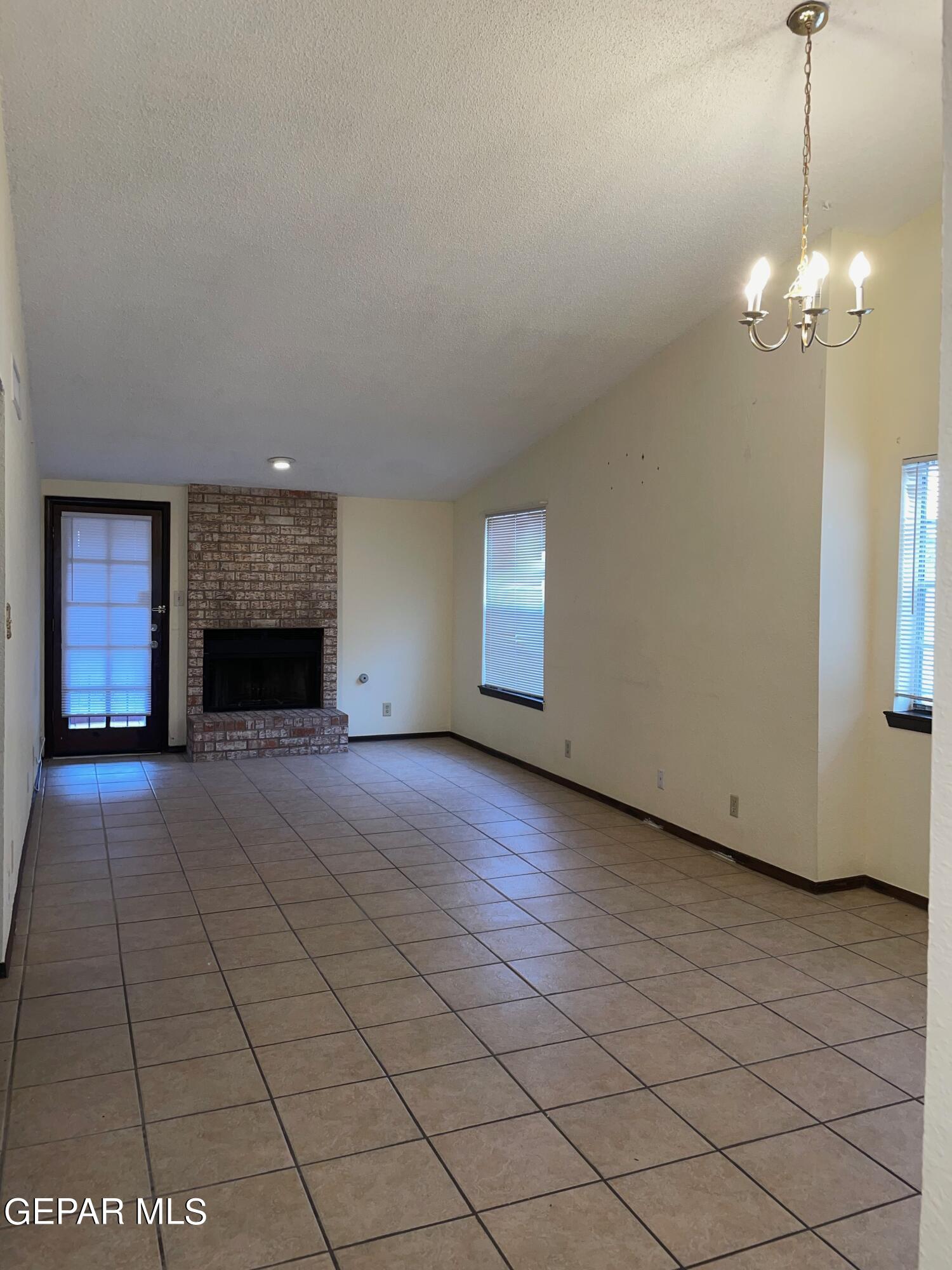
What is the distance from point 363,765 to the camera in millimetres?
6957

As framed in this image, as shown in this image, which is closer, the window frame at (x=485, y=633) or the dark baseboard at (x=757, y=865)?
the dark baseboard at (x=757, y=865)

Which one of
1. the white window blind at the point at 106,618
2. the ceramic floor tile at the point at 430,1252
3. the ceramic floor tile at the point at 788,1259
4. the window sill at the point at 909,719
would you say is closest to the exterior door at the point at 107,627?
the white window blind at the point at 106,618

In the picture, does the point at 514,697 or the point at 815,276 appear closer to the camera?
the point at 815,276

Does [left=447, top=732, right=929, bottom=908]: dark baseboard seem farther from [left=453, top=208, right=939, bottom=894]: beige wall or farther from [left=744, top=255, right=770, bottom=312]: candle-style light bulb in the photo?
[left=744, top=255, right=770, bottom=312]: candle-style light bulb

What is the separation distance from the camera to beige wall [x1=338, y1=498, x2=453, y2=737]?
26.0ft

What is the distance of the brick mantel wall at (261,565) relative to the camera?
23.9 feet

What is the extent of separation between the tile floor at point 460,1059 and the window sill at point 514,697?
1.96 metres

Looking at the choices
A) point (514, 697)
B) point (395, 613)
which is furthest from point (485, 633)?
point (395, 613)

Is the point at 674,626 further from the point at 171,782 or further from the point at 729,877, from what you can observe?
the point at 171,782

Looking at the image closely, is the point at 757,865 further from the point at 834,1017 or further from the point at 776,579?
the point at 834,1017

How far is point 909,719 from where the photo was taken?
3.96m

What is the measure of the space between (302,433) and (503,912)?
3723mm

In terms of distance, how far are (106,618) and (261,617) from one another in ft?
3.90

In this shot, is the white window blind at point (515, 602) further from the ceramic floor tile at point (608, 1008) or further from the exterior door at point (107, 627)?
the ceramic floor tile at point (608, 1008)
